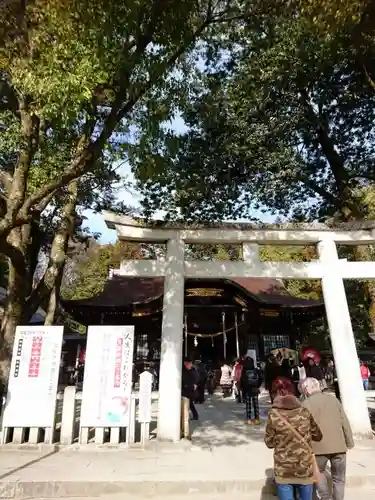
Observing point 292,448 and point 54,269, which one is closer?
point 292,448

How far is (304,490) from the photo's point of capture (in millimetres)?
3295

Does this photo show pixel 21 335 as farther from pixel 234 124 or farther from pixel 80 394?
pixel 234 124

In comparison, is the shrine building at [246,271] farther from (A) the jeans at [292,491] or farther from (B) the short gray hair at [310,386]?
(A) the jeans at [292,491]

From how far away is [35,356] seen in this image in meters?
6.85

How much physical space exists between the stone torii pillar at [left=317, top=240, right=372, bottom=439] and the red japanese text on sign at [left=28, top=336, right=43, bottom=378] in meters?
5.97

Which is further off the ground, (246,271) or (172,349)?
(246,271)

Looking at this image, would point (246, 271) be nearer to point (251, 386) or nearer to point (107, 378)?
point (251, 386)

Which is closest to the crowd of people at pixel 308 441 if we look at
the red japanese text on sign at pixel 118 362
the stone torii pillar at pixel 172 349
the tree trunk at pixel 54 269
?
the stone torii pillar at pixel 172 349

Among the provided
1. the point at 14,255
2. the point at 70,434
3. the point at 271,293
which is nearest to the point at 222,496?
the point at 70,434

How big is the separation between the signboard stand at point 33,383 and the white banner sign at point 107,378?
627 mm

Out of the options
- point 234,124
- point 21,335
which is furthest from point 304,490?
point 234,124

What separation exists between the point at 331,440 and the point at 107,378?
4.35 meters

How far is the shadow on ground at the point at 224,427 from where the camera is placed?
6.89m

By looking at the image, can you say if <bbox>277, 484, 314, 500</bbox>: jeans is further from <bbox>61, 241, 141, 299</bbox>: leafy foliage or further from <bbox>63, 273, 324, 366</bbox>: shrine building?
<bbox>61, 241, 141, 299</bbox>: leafy foliage
